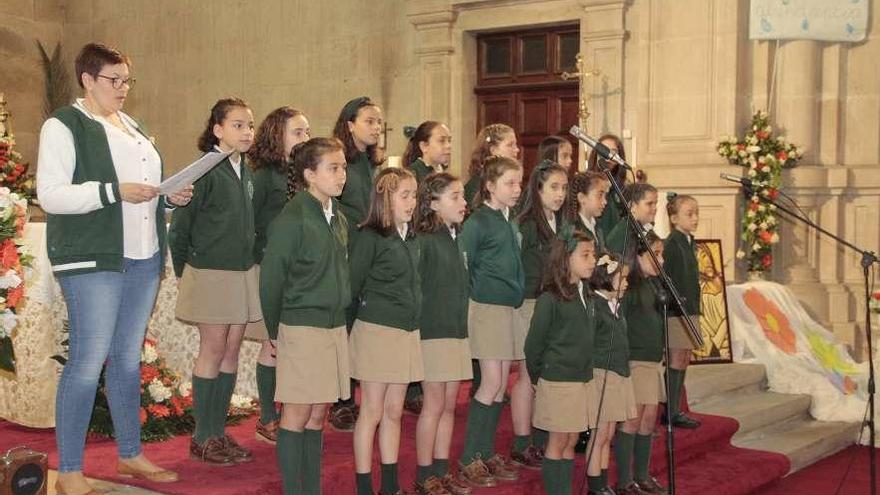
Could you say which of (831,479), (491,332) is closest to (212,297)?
(491,332)

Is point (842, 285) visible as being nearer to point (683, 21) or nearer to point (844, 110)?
point (844, 110)

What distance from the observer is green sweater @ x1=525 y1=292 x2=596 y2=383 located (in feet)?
14.8

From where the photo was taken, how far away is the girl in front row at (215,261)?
427cm

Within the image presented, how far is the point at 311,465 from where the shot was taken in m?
3.90

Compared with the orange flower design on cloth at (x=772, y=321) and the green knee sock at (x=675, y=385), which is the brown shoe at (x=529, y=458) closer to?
the green knee sock at (x=675, y=385)

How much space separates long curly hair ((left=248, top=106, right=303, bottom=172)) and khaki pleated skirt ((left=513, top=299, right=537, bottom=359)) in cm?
127

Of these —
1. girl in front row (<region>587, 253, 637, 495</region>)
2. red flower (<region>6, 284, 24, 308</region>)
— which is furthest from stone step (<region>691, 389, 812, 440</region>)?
red flower (<region>6, 284, 24, 308</region>)

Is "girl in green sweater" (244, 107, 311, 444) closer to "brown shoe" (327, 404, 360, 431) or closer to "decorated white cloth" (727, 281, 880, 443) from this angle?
"brown shoe" (327, 404, 360, 431)

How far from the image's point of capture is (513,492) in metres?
4.74

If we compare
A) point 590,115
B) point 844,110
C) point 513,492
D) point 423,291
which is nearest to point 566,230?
point 423,291

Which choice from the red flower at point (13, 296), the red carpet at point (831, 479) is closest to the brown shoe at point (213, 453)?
the red flower at point (13, 296)

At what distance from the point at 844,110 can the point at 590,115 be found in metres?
2.18

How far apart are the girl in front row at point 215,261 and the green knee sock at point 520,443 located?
1391 millimetres

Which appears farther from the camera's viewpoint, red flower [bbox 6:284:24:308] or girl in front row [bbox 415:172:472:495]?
girl in front row [bbox 415:172:472:495]
